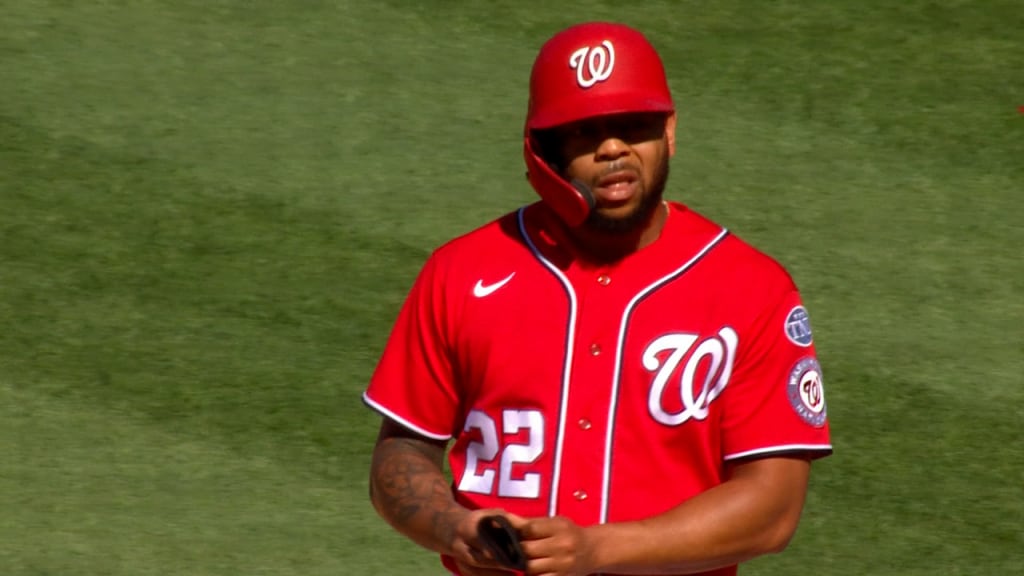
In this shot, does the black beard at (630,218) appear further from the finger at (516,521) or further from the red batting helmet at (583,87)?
the finger at (516,521)

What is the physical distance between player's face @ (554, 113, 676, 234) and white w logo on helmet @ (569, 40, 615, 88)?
72 millimetres

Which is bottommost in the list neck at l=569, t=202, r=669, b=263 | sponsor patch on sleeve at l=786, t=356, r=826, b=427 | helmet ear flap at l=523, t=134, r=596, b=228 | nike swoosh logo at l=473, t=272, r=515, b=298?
sponsor patch on sleeve at l=786, t=356, r=826, b=427

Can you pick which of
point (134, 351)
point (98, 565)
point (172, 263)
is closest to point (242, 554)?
point (98, 565)

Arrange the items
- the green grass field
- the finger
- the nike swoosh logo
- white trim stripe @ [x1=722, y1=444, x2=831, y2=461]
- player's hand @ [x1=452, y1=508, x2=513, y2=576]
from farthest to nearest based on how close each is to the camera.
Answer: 1. the green grass field
2. the nike swoosh logo
3. white trim stripe @ [x1=722, y1=444, x2=831, y2=461]
4. player's hand @ [x1=452, y1=508, x2=513, y2=576]
5. the finger

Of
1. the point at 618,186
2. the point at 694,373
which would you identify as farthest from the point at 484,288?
the point at 694,373

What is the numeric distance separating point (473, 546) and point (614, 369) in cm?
40

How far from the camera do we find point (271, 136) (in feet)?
26.7

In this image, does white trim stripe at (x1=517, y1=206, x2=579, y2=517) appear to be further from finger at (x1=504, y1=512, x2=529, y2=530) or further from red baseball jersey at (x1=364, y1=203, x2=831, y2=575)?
finger at (x1=504, y1=512, x2=529, y2=530)

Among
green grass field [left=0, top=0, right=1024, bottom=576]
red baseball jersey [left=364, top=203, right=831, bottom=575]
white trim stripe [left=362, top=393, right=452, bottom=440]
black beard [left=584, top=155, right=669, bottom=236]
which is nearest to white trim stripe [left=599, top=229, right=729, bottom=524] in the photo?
red baseball jersey [left=364, top=203, right=831, bottom=575]

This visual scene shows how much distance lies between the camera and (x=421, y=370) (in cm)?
352

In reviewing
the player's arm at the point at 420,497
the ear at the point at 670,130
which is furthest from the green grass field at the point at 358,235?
the ear at the point at 670,130

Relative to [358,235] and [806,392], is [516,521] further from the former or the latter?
[358,235]

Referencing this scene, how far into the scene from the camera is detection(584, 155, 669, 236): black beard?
340 centimetres

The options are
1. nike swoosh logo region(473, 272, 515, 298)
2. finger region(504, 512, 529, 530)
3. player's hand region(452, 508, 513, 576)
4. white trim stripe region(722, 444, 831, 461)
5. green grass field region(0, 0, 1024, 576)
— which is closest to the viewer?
finger region(504, 512, 529, 530)
